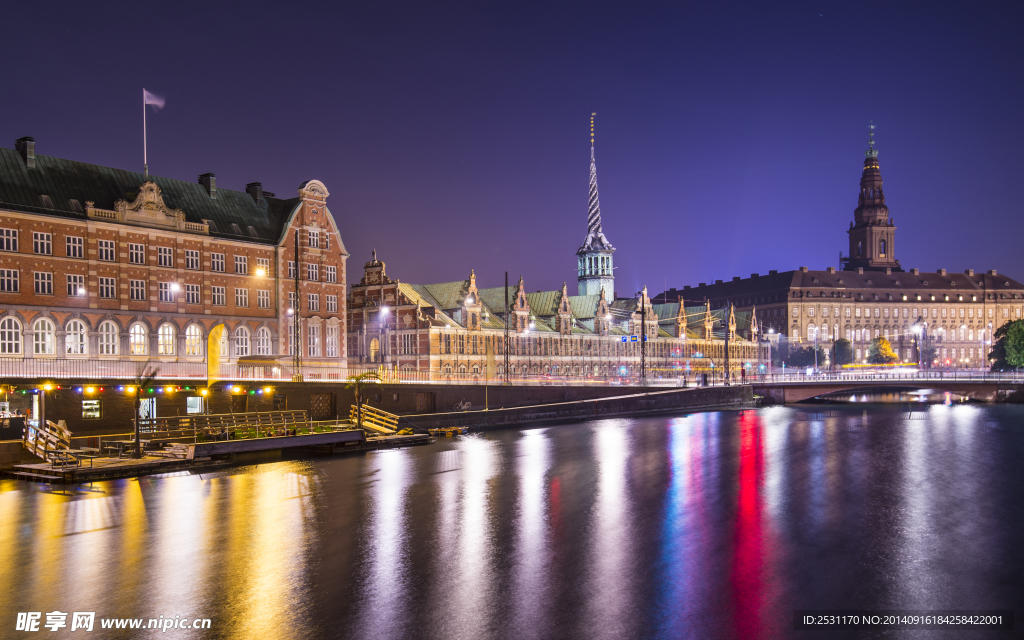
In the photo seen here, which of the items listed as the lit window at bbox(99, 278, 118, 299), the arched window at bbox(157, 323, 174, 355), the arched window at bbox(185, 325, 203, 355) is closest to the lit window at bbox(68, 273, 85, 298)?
the lit window at bbox(99, 278, 118, 299)

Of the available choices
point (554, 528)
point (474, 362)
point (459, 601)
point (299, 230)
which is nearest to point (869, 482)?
point (554, 528)

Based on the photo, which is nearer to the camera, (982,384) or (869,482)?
(869,482)

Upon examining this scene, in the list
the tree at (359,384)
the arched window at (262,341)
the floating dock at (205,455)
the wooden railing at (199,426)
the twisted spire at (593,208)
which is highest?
the twisted spire at (593,208)

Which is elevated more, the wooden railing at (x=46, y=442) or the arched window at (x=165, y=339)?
the arched window at (x=165, y=339)

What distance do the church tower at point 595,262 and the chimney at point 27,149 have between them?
9928 cm

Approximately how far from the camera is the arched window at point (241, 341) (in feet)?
218

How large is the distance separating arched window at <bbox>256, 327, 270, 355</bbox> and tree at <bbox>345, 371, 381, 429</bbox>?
977 centimetres

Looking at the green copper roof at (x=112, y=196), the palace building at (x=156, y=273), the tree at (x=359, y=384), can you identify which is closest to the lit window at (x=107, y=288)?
the palace building at (x=156, y=273)

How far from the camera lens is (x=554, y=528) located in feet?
94.6

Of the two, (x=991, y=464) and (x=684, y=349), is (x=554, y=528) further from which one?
(x=684, y=349)

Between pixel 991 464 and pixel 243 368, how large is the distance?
4742 centimetres

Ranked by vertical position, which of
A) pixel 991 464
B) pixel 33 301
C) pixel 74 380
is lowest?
pixel 991 464

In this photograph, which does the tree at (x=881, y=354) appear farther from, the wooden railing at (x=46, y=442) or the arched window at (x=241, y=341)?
the wooden railing at (x=46, y=442)

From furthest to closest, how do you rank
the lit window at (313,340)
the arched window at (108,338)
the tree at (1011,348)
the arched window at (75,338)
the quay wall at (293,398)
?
1. the tree at (1011,348)
2. the lit window at (313,340)
3. the arched window at (108,338)
4. the arched window at (75,338)
5. the quay wall at (293,398)
